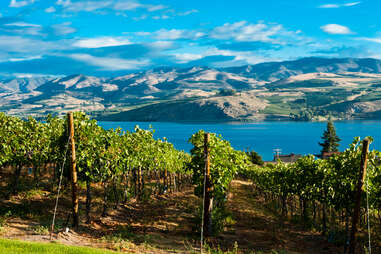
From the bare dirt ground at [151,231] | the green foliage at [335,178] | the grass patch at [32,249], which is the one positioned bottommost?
the bare dirt ground at [151,231]

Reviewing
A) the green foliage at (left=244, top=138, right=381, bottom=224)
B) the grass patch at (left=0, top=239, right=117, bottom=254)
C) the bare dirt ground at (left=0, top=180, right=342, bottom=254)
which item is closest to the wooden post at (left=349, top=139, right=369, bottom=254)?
the green foliage at (left=244, top=138, right=381, bottom=224)

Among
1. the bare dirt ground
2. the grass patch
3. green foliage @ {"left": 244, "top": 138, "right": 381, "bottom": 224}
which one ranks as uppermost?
green foliage @ {"left": 244, "top": 138, "right": 381, "bottom": 224}

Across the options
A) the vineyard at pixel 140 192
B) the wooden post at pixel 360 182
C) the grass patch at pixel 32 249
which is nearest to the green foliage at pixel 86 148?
the vineyard at pixel 140 192

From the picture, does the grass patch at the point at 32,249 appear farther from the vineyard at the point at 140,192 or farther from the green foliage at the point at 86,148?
the green foliage at the point at 86,148

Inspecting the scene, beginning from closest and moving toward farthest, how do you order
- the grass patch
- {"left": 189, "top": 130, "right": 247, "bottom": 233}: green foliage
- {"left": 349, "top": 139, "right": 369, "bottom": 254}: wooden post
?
the grass patch, {"left": 349, "top": 139, "right": 369, "bottom": 254}: wooden post, {"left": 189, "top": 130, "right": 247, "bottom": 233}: green foliage

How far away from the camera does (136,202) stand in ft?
104

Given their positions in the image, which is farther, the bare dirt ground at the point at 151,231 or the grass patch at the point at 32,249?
the bare dirt ground at the point at 151,231

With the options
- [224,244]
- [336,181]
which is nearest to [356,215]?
[336,181]

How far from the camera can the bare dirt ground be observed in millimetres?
17859

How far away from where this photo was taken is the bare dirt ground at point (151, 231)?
1786 cm

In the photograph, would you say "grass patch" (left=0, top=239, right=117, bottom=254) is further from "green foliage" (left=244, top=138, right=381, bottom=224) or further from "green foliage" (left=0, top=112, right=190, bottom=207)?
"green foliage" (left=244, top=138, right=381, bottom=224)

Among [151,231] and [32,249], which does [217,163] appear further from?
[32,249]

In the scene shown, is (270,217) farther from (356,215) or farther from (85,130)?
(85,130)

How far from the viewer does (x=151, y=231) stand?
22.0 meters
